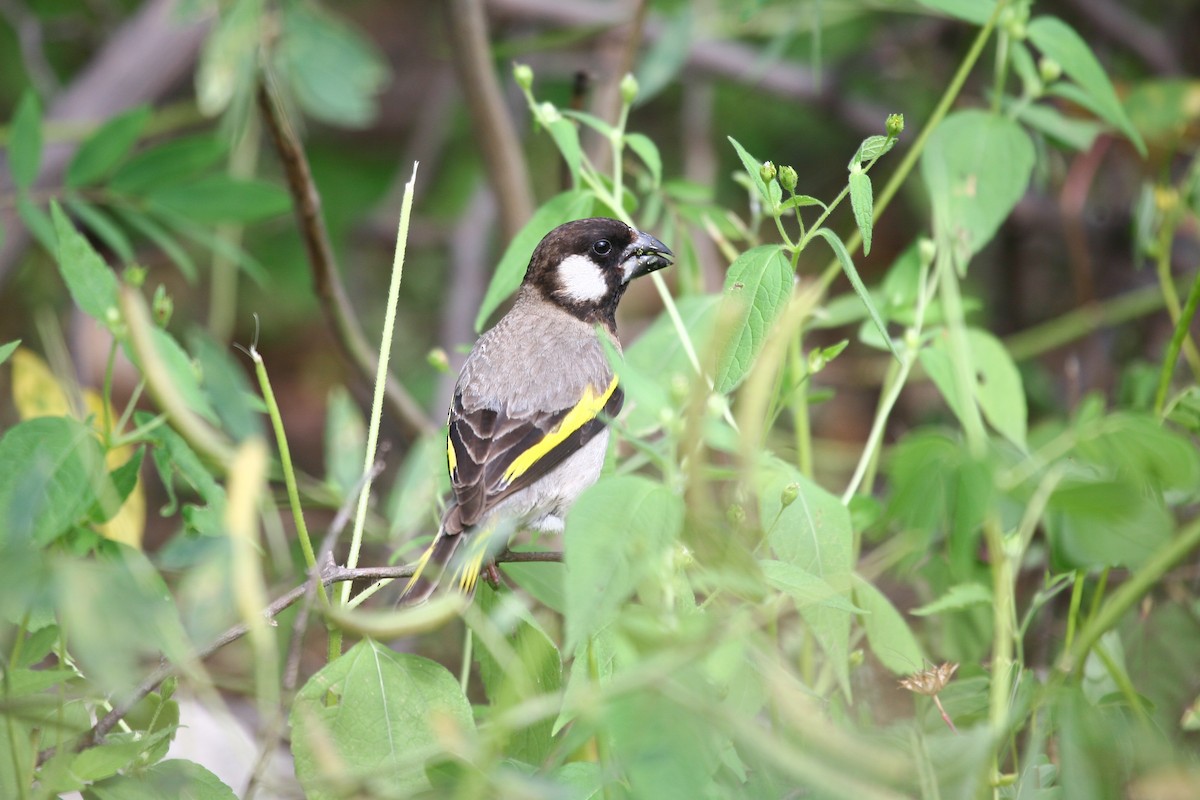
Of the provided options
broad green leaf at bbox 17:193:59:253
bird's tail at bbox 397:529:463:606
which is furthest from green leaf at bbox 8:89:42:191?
bird's tail at bbox 397:529:463:606

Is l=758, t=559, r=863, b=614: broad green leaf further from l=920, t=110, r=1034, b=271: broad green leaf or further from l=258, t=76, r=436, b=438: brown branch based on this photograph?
l=258, t=76, r=436, b=438: brown branch

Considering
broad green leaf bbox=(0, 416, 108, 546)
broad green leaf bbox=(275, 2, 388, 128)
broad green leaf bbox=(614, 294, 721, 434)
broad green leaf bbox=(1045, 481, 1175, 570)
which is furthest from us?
broad green leaf bbox=(275, 2, 388, 128)

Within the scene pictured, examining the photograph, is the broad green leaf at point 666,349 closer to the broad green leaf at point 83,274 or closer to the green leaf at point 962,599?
the green leaf at point 962,599

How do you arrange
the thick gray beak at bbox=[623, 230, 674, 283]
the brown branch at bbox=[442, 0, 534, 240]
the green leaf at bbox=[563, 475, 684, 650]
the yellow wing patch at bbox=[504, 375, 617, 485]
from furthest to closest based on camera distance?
the brown branch at bbox=[442, 0, 534, 240] → the thick gray beak at bbox=[623, 230, 674, 283] → the yellow wing patch at bbox=[504, 375, 617, 485] → the green leaf at bbox=[563, 475, 684, 650]

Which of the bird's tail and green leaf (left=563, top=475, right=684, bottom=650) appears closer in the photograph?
green leaf (left=563, top=475, right=684, bottom=650)

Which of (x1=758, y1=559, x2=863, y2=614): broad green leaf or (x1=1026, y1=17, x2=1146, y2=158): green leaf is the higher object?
(x1=1026, y1=17, x2=1146, y2=158): green leaf

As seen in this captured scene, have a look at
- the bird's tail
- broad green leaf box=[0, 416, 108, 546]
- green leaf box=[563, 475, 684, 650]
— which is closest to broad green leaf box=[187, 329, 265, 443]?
broad green leaf box=[0, 416, 108, 546]

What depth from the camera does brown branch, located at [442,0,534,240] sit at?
3.04 meters

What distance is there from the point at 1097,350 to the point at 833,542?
8.65 ft

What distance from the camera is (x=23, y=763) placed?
1343 millimetres

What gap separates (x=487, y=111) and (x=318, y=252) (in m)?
0.82

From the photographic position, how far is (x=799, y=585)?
1321 millimetres

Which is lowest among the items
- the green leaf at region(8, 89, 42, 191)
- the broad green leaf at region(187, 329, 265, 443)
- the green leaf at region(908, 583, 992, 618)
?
the green leaf at region(908, 583, 992, 618)

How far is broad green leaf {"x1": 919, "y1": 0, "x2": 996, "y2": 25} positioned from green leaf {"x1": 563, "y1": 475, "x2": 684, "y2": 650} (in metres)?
1.19
